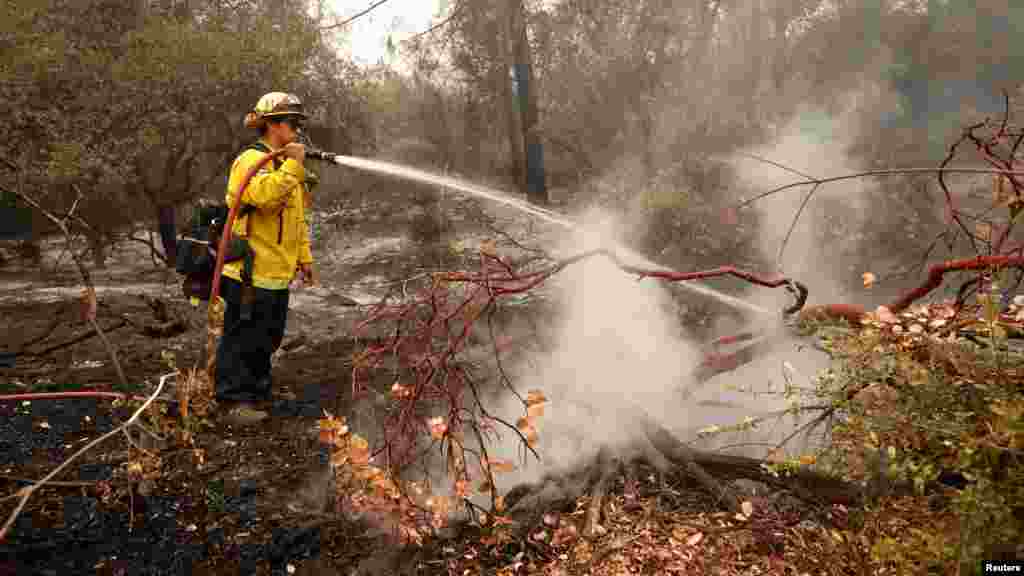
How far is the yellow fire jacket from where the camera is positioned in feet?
13.3

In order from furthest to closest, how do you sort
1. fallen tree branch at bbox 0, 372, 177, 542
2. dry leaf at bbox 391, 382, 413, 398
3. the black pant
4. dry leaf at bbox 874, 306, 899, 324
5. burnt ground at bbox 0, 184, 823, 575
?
1. the black pant
2. dry leaf at bbox 391, 382, 413, 398
3. burnt ground at bbox 0, 184, 823, 575
4. dry leaf at bbox 874, 306, 899, 324
5. fallen tree branch at bbox 0, 372, 177, 542

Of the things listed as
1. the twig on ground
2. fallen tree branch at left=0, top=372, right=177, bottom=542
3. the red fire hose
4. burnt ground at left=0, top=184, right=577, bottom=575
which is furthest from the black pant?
fallen tree branch at left=0, top=372, right=177, bottom=542

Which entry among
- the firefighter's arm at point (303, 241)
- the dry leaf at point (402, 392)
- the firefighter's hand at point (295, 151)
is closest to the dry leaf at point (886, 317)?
the dry leaf at point (402, 392)

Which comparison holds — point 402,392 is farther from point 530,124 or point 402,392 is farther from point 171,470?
point 530,124

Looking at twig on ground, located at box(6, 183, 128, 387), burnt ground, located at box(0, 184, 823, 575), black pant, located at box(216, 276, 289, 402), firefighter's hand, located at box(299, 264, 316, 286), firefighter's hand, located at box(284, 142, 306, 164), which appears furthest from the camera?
firefighter's hand, located at box(299, 264, 316, 286)

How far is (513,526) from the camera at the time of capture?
125 inches

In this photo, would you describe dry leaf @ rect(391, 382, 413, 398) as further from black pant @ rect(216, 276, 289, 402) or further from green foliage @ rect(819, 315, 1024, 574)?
green foliage @ rect(819, 315, 1024, 574)

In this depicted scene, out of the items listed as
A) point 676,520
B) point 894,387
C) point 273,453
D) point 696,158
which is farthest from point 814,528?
point 696,158

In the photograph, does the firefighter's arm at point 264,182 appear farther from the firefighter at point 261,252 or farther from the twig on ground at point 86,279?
the twig on ground at point 86,279

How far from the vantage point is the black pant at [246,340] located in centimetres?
434

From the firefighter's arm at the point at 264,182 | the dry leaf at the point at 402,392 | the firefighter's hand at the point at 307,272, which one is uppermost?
the firefighter's arm at the point at 264,182

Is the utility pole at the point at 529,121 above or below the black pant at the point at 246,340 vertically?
above

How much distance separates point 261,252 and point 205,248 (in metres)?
0.35

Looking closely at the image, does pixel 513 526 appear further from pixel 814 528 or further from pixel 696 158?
pixel 696 158
